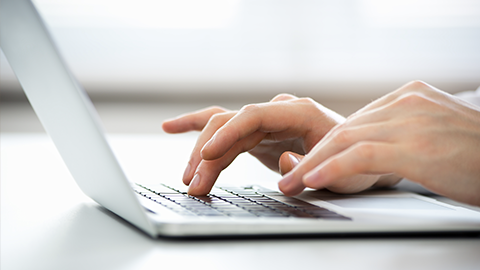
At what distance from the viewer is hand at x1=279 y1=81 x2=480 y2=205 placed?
1.31 ft

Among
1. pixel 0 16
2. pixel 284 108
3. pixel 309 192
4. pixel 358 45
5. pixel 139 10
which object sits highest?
pixel 139 10

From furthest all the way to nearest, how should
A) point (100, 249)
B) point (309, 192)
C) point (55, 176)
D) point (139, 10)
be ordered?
point (139, 10), point (55, 176), point (309, 192), point (100, 249)

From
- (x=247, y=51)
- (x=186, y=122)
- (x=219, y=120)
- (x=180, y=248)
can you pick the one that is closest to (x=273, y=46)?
(x=247, y=51)

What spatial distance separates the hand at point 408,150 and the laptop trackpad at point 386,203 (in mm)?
41

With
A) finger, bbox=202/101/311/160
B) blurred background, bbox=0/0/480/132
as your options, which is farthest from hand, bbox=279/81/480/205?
blurred background, bbox=0/0/480/132

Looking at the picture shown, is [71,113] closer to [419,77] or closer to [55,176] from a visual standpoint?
[55,176]

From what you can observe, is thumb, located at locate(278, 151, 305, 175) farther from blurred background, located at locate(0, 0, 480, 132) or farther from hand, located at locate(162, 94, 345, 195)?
blurred background, located at locate(0, 0, 480, 132)

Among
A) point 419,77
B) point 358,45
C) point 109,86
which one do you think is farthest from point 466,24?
point 109,86

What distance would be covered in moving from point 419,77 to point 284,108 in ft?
5.47

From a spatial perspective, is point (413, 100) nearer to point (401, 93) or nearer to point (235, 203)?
point (401, 93)

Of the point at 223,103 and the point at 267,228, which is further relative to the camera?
the point at 223,103

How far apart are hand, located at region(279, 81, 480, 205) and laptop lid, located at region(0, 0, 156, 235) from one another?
16 cm

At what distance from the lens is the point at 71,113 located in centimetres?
35

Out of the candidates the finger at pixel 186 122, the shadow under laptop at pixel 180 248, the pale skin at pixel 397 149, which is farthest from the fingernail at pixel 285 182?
the finger at pixel 186 122
